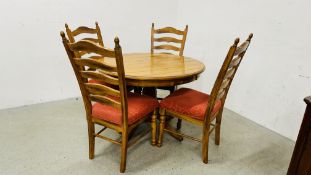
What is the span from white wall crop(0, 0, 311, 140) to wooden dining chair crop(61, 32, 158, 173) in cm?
129

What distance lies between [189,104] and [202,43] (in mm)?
1519

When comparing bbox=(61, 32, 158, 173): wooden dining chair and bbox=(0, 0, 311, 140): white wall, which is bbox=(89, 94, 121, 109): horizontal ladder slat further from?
bbox=(0, 0, 311, 140): white wall

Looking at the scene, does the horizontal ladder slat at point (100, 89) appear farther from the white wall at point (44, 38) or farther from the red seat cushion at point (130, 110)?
the white wall at point (44, 38)

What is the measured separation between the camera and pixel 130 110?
1.61 m

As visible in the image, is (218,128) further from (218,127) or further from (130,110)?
(130,110)

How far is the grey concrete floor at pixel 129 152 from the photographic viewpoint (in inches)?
68.1

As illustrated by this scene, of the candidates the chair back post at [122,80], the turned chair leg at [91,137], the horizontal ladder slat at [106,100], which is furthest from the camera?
the turned chair leg at [91,137]

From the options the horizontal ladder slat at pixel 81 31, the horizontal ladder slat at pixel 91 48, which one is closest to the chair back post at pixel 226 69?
the horizontal ladder slat at pixel 91 48

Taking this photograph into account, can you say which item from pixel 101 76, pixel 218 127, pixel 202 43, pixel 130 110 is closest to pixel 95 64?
pixel 101 76

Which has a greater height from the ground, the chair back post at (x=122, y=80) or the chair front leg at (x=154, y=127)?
the chair back post at (x=122, y=80)

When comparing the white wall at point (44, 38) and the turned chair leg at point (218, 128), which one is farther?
the white wall at point (44, 38)

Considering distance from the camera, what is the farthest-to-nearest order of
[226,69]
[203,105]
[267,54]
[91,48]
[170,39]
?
[170,39] < [267,54] < [203,105] < [226,69] < [91,48]

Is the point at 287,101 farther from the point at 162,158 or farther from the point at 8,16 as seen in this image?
the point at 8,16

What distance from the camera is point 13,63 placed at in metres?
2.53
